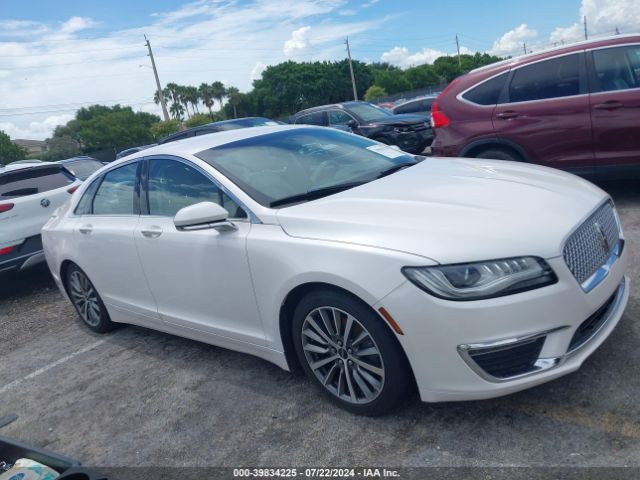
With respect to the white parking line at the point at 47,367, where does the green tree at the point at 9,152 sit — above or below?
above

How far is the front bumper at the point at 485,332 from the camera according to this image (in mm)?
2514

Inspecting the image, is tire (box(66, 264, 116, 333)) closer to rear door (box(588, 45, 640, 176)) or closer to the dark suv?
rear door (box(588, 45, 640, 176))

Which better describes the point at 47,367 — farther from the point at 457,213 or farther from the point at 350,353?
the point at 457,213

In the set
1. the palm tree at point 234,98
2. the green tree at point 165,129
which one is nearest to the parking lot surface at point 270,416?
the green tree at point 165,129

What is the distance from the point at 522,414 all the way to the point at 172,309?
7.78 ft

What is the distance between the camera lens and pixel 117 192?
15.0ft

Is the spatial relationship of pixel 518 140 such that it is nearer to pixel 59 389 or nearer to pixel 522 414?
pixel 522 414

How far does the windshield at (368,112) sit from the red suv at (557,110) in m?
5.73

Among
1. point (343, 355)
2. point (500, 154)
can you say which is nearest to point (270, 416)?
point (343, 355)

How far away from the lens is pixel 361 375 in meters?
2.99

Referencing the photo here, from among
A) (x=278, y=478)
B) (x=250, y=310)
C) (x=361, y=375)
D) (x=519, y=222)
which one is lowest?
(x=278, y=478)

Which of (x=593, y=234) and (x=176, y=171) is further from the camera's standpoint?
(x=176, y=171)

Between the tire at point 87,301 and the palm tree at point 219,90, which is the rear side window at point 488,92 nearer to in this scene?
the tire at point 87,301

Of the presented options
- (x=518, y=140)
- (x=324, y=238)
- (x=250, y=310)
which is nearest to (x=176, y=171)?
(x=250, y=310)
